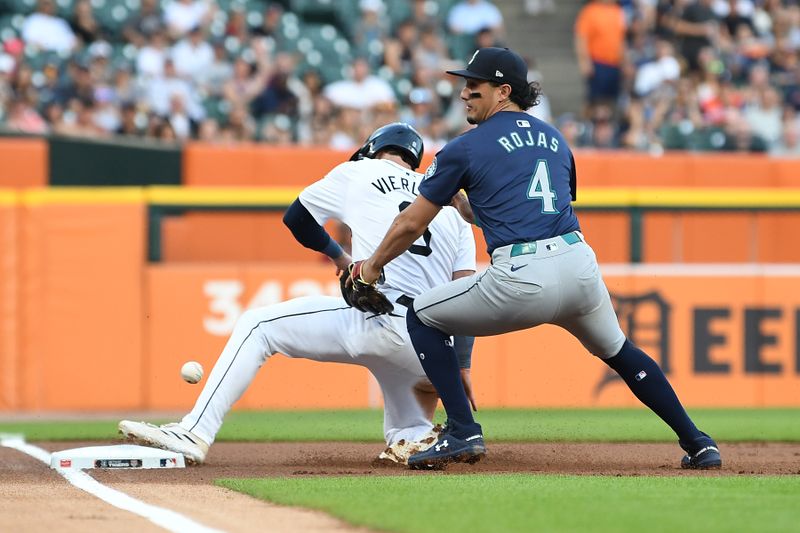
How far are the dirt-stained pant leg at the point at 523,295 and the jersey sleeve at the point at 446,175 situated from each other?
353 mm

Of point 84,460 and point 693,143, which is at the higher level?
point 693,143

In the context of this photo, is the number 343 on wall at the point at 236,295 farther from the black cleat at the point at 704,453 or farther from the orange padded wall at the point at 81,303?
the black cleat at the point at 704,453

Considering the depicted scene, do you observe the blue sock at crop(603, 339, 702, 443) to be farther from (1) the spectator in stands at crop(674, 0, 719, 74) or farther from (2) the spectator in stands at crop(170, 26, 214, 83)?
(1) the spectator in stands at crop(674, 0, 719, 74)

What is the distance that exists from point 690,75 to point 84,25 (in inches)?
277

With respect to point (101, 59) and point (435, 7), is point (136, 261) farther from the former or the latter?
point (435, 7)

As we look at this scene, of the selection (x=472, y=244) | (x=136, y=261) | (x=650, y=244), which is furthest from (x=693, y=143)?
(x=472, y=244)

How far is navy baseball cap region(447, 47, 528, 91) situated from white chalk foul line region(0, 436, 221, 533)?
91.2 inches

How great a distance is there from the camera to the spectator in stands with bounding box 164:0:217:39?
49.7 ft

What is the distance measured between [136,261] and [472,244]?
5093 millimetres

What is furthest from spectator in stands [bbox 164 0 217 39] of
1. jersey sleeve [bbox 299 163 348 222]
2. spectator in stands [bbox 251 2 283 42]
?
jersey sleeve [bbox 299 163 348 222]

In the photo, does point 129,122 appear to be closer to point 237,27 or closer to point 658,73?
point 237,27

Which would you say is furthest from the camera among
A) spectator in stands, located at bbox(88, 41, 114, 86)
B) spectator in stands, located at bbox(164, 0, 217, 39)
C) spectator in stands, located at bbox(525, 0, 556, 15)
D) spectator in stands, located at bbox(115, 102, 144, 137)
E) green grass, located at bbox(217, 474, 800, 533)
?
spectator in stands, located at bbox(525, 0, 556, 15)

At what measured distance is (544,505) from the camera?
16.1 feet

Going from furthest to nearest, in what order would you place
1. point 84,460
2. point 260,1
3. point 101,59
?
point 260,1 → point 101,59 → point 84,460
